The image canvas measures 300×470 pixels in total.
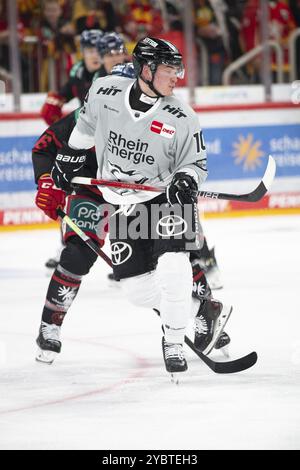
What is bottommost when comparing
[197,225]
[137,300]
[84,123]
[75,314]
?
[75,314]

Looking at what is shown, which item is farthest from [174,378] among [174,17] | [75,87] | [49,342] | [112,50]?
[174,17]

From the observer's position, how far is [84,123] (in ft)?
13.8

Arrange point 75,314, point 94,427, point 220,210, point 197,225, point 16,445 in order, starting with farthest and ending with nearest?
point 220,210
point 75,314
point 197,225
point 94,427
point 16,445

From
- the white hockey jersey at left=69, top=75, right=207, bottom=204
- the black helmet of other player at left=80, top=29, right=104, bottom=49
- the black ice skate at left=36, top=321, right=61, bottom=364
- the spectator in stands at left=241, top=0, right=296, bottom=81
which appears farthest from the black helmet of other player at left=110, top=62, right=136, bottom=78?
the spectator in stands at left=241, top=0, right=296, bottom=81

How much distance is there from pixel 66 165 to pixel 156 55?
599 millimetres

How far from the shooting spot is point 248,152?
9.16 m

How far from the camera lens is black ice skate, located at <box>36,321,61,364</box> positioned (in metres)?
4.33

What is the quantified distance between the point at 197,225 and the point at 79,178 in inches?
20.7

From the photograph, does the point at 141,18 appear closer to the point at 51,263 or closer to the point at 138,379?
the point at 51,263

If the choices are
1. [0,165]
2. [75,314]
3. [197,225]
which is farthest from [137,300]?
[0,165]

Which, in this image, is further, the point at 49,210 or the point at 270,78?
the point at 270,78

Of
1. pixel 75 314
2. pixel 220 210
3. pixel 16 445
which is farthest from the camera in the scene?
pixel 220 210

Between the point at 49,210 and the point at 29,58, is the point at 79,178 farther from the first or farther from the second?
A: the point at 29,58

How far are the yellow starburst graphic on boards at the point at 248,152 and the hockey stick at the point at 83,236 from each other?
4897 mm
